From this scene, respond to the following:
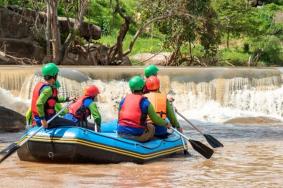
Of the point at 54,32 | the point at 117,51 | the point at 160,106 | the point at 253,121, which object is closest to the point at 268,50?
the point at 117,51

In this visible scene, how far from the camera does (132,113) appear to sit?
828 cm

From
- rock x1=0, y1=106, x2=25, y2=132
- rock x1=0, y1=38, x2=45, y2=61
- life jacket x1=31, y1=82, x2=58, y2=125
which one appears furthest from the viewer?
rock x1=0, y1=38, x2=45, y2=61

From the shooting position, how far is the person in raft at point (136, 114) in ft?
27.0

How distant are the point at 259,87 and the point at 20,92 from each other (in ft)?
19.9

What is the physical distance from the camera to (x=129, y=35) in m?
33.8

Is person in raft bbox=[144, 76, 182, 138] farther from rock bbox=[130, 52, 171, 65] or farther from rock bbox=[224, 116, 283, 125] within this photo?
rock bbox=[130, 52, 171, 65]

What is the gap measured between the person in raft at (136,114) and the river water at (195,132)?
40cm

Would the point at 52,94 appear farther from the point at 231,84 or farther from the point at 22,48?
the point at 22,48

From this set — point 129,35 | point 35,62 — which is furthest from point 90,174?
point 129,35

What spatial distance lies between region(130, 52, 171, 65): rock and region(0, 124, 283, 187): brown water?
1818 centimetres

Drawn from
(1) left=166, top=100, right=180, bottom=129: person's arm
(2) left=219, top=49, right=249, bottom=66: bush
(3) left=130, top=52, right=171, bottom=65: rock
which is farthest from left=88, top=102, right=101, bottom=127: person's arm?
(2) left=219, top=49, right=249, bottom=66: bush

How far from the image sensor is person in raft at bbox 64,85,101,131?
8.64 metres

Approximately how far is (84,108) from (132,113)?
2.61 feet

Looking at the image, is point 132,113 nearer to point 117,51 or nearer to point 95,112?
point 95,112
